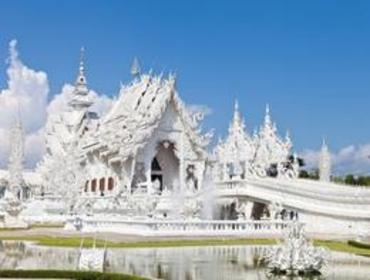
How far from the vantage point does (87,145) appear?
199ft

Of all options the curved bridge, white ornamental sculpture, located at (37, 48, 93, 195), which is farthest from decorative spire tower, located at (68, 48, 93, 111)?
the curved bridge

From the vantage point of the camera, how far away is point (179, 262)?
1911cm

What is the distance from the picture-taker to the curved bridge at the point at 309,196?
34375 mm

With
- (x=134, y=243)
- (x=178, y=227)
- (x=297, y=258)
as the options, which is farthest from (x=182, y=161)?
(x=297, y=258)

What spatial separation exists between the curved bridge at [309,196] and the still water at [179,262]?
11.2m

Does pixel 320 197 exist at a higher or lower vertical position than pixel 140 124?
lower

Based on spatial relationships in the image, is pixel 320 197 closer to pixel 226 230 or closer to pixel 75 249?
pixel 226 230

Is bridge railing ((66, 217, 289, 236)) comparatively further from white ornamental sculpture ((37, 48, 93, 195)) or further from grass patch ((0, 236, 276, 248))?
white ornamental sculpture ((37, 48, 93, 195))

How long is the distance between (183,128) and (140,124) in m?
4.09

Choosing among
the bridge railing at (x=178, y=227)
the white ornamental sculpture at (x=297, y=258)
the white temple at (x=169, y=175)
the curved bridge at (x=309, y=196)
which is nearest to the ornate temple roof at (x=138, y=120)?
the white temple at (x=169, y=175)

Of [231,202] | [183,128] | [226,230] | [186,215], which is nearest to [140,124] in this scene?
[183,128]

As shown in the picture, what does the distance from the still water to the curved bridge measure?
36.8 feet

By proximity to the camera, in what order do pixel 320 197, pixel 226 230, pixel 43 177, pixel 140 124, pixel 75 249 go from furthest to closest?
pixel 43 177
pixel 140 124
pixel 320 197
pixel 226 230
pixel 75 249

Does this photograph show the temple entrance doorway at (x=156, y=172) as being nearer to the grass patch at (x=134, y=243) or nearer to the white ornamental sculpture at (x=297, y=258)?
the grass patch at (x=134, y=243)
